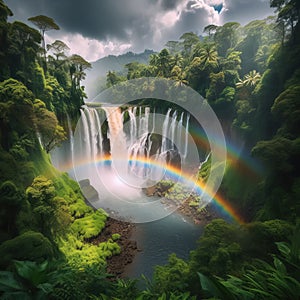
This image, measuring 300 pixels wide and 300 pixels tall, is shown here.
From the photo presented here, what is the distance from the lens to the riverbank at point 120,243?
12.0 metres

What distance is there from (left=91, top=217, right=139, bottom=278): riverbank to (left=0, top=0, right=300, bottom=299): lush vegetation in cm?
51

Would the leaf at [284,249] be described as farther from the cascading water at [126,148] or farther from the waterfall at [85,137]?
the waterfall at [85,137]

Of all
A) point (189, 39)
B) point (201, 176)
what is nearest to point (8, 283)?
point (201, 176)

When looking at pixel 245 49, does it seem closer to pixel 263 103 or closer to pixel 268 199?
pixel 263 103

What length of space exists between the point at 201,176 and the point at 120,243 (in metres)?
11.5

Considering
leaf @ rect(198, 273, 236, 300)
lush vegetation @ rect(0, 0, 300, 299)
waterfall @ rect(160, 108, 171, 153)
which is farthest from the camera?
waterfall @ rect(160, 108, 171, 153)

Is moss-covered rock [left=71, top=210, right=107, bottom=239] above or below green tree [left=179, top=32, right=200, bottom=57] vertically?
below

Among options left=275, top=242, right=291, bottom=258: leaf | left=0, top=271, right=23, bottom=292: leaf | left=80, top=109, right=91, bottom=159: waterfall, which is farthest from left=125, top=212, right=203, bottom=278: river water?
left=80, top=109, right=91, bottom=159: waterfall

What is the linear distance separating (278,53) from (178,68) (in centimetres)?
1552

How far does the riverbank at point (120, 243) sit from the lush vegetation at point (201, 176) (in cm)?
51

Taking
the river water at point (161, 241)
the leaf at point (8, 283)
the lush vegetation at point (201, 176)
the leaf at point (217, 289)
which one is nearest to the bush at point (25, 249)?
the lush vegetation at point (201, 176)

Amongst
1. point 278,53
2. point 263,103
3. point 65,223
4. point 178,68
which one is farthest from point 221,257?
point 178,68

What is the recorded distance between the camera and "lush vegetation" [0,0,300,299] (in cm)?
335

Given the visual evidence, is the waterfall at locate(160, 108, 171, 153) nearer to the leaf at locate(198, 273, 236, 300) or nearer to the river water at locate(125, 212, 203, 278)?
the river water at locate(125, 212, 203, 278)
